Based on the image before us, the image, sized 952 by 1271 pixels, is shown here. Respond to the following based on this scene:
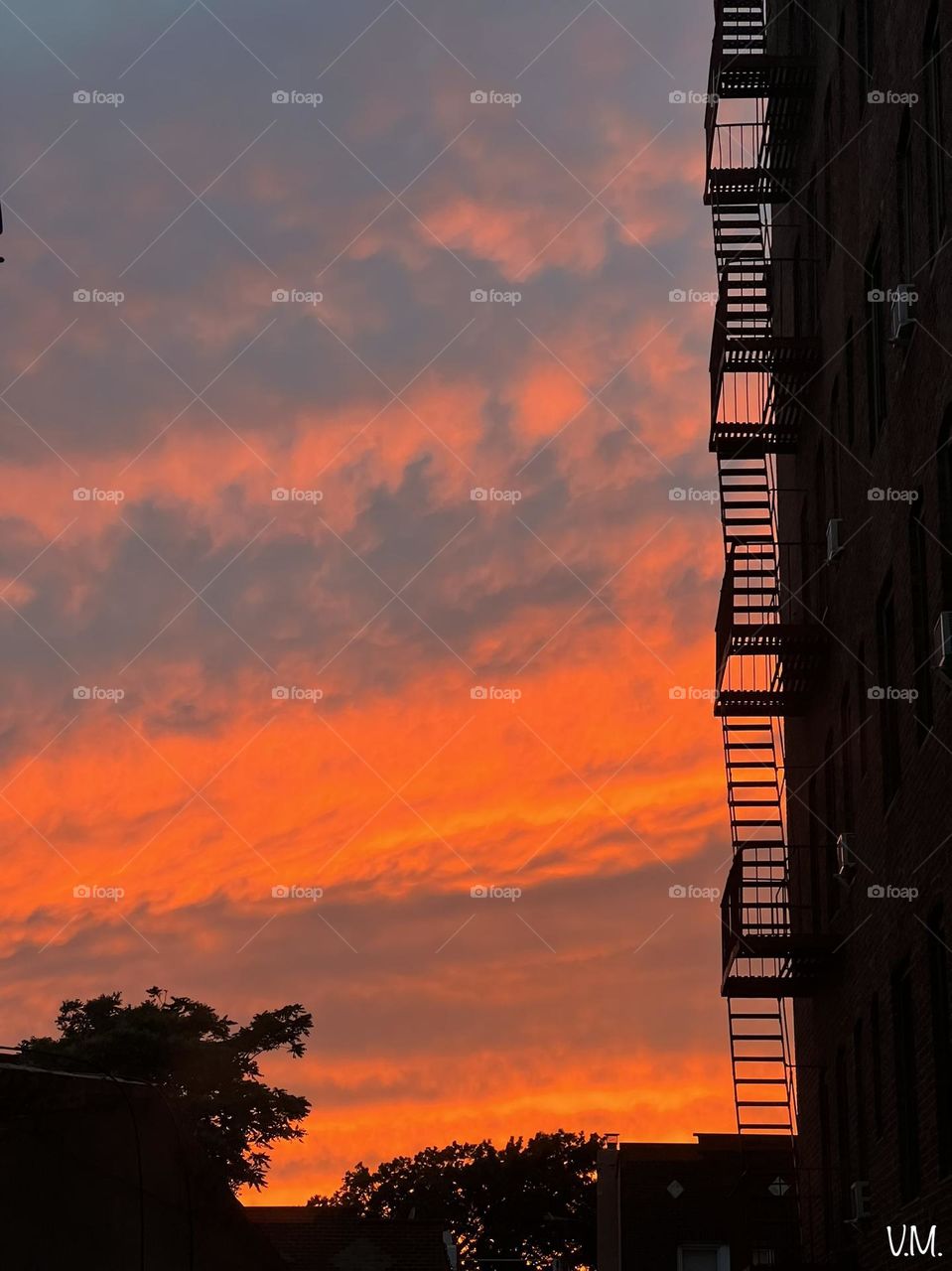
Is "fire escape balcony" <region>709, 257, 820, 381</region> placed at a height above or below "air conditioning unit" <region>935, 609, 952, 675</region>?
above

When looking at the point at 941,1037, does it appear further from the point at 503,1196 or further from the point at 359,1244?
the point at 503,1196

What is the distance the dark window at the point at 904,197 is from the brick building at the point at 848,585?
4cm

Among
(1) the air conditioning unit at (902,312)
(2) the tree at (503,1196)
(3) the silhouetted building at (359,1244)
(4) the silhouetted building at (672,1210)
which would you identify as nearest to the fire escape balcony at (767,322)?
(1) the air conditioning unit at (902,312)

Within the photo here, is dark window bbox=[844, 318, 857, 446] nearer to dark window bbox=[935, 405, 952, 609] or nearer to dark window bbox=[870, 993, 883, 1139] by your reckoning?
dark window bbox=[935, 405, 952, 609]

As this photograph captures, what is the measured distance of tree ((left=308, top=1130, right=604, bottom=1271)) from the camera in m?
85.0

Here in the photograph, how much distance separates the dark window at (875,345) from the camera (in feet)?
68.8

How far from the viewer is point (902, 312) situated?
18531 mm

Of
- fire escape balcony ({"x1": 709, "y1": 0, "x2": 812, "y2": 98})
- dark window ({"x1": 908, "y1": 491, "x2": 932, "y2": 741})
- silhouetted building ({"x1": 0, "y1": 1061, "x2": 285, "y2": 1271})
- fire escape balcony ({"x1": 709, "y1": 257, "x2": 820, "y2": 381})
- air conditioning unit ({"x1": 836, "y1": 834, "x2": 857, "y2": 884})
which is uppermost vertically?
fire escape balcony ({"x1": 709, "y1": 0, "x2": 812, "y2": 98})

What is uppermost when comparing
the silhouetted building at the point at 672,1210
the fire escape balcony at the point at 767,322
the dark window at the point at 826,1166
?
the fire escape balcony at the point at 767,322

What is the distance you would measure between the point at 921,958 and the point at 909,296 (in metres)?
6.81

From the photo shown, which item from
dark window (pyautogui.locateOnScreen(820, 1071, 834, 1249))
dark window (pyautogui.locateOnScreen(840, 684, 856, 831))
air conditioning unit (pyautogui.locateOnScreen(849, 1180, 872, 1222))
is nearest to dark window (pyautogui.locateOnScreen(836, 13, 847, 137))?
dark window (pyautogui.locateOnScreen(840, 684, 856, 831))

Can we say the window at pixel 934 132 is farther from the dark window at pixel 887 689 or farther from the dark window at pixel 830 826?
the dark window at pixel 830 826

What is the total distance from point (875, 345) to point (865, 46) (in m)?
4.25

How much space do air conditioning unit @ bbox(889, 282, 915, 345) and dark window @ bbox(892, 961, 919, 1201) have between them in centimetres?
674
